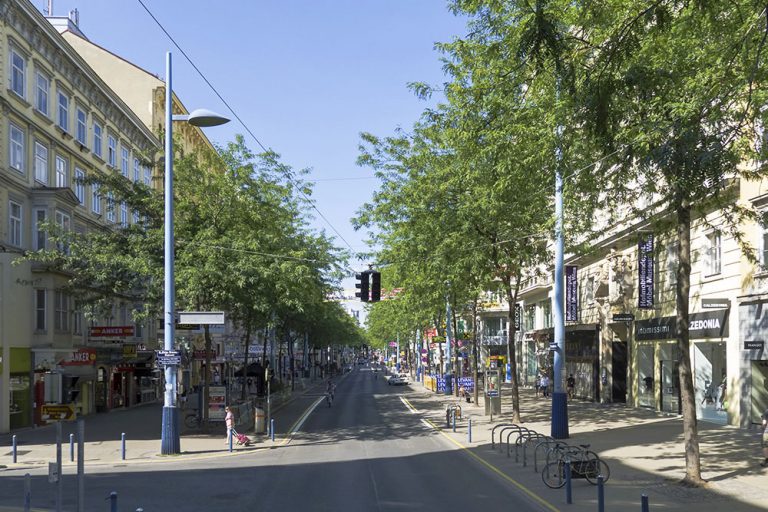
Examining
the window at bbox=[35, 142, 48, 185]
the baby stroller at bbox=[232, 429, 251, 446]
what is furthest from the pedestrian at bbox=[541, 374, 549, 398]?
the window at bbox=[35, 142, 48, 185]

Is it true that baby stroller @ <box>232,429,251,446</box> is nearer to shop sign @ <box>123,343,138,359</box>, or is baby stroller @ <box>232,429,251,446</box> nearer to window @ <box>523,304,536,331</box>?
shop sign @ <box>123,343,138,359</box>

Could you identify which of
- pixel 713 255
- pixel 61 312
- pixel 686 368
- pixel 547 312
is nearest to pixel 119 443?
pixel 61 312

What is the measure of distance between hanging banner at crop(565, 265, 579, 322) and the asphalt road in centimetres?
1666

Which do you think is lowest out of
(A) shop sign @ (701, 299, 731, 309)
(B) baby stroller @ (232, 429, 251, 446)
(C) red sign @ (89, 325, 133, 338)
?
(B) baby stroller @ (232, 429, 251, 446)

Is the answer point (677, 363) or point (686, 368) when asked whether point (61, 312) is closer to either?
point (677, 363)

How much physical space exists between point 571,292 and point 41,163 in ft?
88.9

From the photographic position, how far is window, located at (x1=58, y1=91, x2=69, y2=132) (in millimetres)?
37062

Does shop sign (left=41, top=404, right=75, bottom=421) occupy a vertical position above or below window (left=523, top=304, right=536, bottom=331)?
below

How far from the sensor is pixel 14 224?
32.3 metres

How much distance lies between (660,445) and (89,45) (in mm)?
47135

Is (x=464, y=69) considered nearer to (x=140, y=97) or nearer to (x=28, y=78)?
(x=28, y=78)

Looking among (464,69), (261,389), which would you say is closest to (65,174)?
(261,389)

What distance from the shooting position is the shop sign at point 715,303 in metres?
26.2

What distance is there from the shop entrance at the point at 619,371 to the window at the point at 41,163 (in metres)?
28.2
